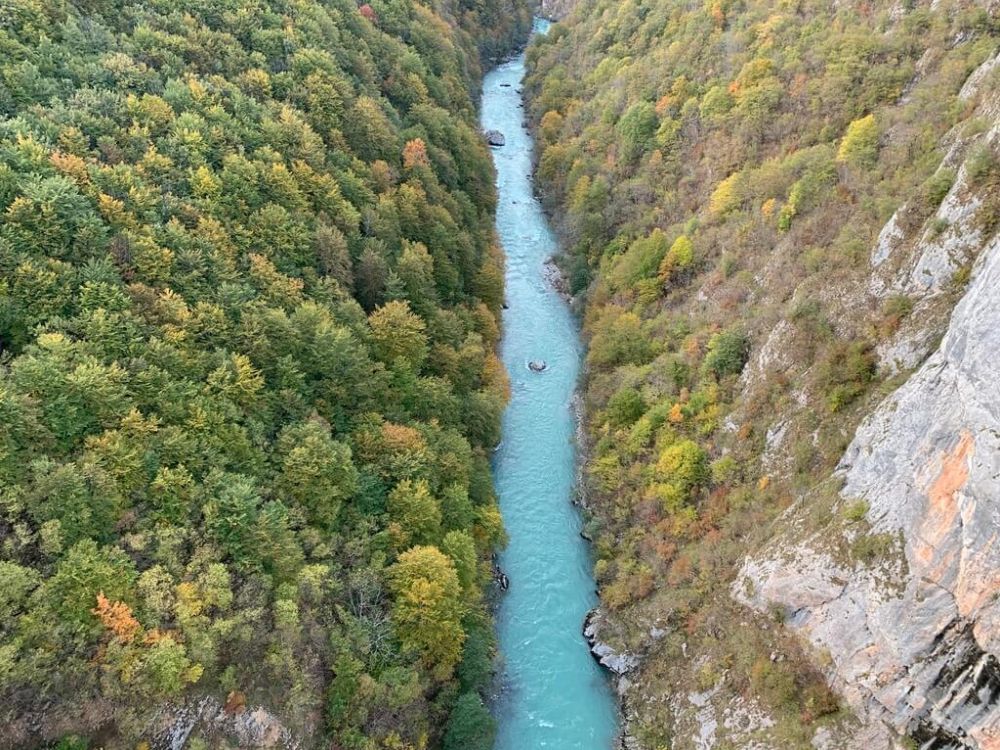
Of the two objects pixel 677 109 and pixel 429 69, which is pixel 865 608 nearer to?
pixel 677 109

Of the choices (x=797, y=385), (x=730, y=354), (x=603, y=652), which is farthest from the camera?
(x=730, y=354)

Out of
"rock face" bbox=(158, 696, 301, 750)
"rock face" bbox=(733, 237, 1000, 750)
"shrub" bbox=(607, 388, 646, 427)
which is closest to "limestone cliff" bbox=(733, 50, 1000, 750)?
"rock face" bbox=(733, 237, 1000, 750)

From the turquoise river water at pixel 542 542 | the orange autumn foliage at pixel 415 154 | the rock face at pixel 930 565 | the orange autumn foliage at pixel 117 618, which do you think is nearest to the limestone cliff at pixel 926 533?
the rock face at pixel 930 565

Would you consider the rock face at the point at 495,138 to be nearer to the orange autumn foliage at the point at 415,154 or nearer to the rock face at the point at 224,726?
the orange autumn foliage at the point at 415,154

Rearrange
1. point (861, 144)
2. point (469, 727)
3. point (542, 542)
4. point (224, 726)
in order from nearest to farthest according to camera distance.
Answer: point (224, 726) < point (469, 727) < point (861, 144) < point (542, 542)

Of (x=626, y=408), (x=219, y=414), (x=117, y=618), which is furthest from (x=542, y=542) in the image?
(x=117, y=618)

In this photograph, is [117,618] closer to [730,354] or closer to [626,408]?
[626,408]

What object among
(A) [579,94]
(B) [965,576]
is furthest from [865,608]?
(A) [579,94]
